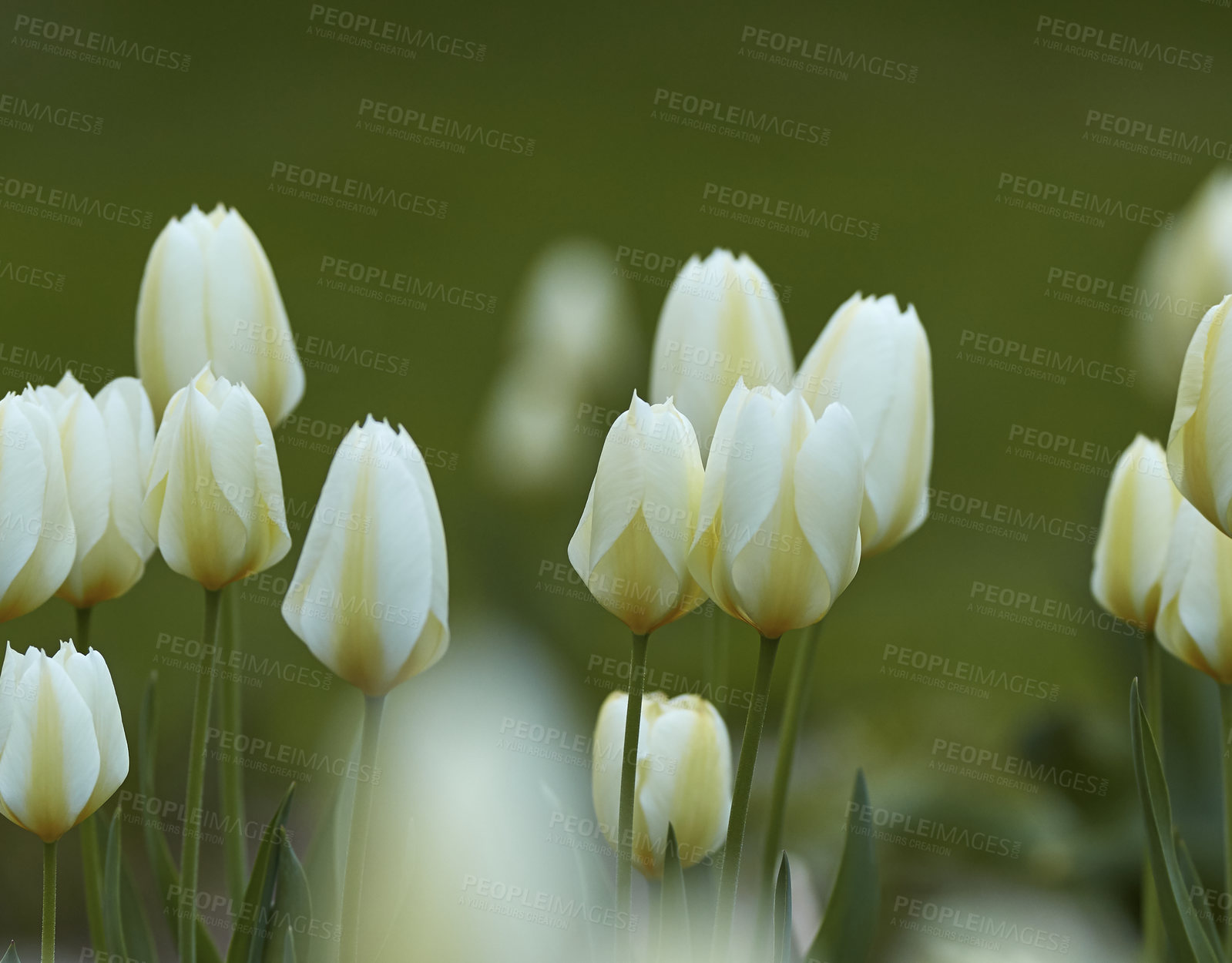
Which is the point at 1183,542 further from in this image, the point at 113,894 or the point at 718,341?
the point at 113,894

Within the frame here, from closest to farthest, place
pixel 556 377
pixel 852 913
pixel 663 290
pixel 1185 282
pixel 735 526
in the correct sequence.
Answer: pixel 735 526, pixel 852 913, pixel 1185 282, pixel 556 377, pixel 663 290

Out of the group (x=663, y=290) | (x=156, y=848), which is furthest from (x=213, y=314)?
(x=663, y=290)

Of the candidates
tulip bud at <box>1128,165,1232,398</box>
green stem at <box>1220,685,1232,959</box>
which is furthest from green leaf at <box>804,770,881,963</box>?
tulip bud at <box>1128,165,1232,398</box>

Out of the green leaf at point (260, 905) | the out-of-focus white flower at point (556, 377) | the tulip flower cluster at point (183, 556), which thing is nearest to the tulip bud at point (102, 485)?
the tulip flower cluster at point (183, 556)

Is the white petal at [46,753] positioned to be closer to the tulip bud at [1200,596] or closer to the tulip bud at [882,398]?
the tulip bud at [882,398]

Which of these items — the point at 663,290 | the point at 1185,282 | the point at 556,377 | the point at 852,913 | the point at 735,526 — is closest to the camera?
the point at 735,526

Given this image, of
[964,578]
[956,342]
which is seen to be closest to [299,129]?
[956,342]

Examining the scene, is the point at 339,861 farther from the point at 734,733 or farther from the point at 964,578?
the point at 964,578
